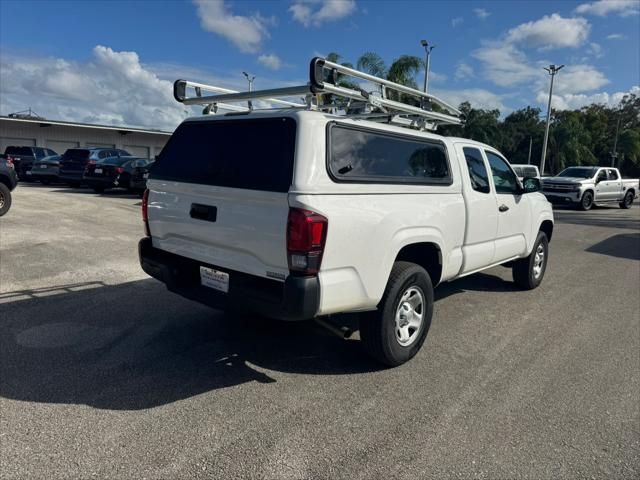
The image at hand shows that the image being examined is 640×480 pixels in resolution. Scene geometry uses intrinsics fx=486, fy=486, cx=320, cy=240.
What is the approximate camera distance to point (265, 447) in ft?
9.45

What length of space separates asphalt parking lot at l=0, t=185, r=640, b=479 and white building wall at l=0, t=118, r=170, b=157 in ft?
112

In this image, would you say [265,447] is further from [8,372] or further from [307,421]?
[8,372]

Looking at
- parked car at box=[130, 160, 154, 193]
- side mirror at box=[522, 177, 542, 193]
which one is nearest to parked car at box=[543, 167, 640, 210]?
side mirror at box=[522, 177, 542, 193]

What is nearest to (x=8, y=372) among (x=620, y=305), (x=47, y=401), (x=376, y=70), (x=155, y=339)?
(x=47, y=401)


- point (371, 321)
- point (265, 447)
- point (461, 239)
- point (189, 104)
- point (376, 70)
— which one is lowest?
point (265, 447)

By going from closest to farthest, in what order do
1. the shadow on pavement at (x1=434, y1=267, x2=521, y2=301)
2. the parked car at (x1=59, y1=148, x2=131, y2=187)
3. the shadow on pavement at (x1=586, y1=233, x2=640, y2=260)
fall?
1. the shadow on pavement at (x1=434, y1=267, x2=521, y2=301)
2. the shadow on pavement at (x1=586, y1=233, x2=640, y2=260)
3. the parked car at (x1=59, y1=148, x2=131, y2=187)

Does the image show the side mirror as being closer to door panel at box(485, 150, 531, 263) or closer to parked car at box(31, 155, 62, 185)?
door panel at box(485, 150, 531, 263)

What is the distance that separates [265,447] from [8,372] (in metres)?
2.22

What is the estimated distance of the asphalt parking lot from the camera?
278cm

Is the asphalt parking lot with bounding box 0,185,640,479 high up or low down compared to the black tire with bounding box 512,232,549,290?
down

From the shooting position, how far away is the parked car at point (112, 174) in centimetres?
1762

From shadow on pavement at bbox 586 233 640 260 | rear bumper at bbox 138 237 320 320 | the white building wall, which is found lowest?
shadow on pavement at bbox 586 233 640 260

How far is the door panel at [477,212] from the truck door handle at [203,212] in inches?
98.5

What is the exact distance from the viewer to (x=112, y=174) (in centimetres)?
1762
